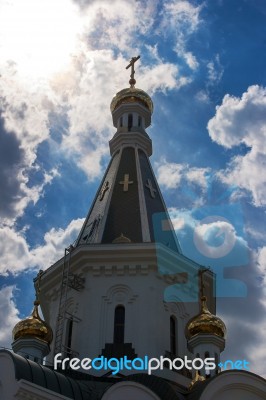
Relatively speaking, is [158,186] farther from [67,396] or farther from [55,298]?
[67,396]

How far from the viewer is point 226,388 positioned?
47.4ft

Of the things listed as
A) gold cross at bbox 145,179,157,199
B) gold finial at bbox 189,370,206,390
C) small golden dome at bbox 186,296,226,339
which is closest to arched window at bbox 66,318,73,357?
small golden dome at bbox 186,296,226,339

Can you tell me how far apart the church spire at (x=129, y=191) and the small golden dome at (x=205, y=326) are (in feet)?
10.1

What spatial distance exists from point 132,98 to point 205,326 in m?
11.4

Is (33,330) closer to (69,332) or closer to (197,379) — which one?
(69,332)

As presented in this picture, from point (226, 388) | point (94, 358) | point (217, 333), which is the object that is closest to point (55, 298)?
point (94, 358)

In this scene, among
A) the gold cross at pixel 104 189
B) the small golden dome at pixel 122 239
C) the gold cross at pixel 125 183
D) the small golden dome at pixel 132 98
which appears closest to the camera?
the small golden dome at pixel 122 239

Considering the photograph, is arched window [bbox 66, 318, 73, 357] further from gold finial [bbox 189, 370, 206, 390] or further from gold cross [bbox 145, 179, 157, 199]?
gold cross [bbox 145, 179, 157, 199]

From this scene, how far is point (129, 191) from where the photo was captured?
21.5 m

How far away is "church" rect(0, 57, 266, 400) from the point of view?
14648mm

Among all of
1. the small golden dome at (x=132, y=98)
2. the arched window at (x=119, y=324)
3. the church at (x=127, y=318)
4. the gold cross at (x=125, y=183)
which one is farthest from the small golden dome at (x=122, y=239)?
the small golden dome at (x=132, y=98)

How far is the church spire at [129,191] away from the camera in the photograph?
20.2 metres

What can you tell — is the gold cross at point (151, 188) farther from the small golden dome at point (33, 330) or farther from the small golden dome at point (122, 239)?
the small golden dome at point (33, 330)

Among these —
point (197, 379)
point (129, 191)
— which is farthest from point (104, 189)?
point (197, 379)
